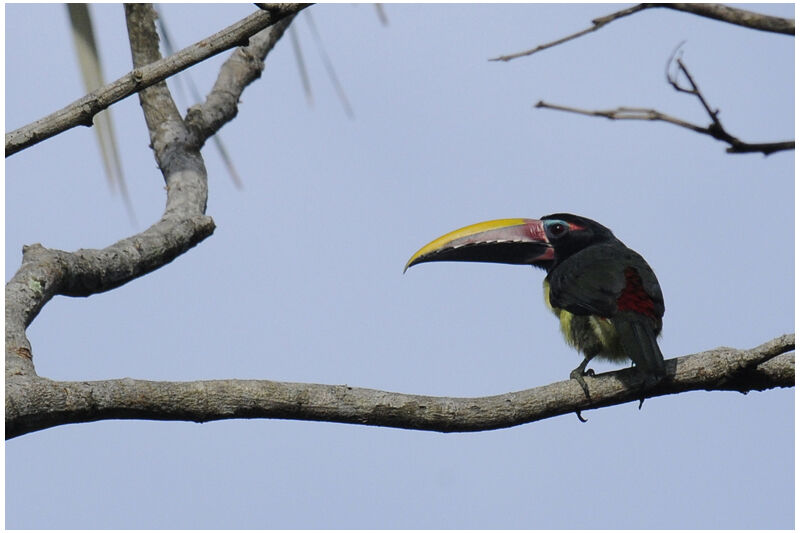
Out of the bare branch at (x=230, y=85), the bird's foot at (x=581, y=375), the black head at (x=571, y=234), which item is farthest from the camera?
the black head at (x=571, y=234)

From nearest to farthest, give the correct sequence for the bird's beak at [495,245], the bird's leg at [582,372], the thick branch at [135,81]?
the thick branch at [135,81], the bird's leg at [582,372], the bird's beak at [495,245]

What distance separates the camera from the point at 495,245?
5.69 meters

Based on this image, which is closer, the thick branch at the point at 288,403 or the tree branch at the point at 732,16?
the tree branch at the point at 732,16

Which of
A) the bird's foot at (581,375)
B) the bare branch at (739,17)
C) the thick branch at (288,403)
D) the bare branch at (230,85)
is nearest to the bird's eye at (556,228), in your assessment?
the bird's foot at (581,375)

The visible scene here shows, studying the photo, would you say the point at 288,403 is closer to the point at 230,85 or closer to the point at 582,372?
the point at 582,372

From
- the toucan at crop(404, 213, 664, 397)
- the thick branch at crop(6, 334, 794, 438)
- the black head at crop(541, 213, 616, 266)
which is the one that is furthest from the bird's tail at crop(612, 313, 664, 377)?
the black head at crop(541, 213, 616, 266)

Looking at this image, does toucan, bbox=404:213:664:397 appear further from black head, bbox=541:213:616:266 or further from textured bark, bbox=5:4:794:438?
textured bark, bbox=5:4:794:438

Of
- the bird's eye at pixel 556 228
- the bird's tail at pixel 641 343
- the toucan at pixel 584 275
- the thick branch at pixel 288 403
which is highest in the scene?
the bird's eye at pixel 556 228

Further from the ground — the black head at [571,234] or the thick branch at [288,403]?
the black head at [571,234]

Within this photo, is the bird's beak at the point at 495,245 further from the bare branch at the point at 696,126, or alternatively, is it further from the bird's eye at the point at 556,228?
the bare branch at the point at 696,126

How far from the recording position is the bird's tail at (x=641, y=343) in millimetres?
3838

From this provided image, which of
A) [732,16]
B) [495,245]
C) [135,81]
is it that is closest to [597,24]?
[732,16]

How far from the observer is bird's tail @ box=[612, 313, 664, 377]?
384cm

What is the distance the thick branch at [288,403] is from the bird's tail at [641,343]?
302 millimetres
